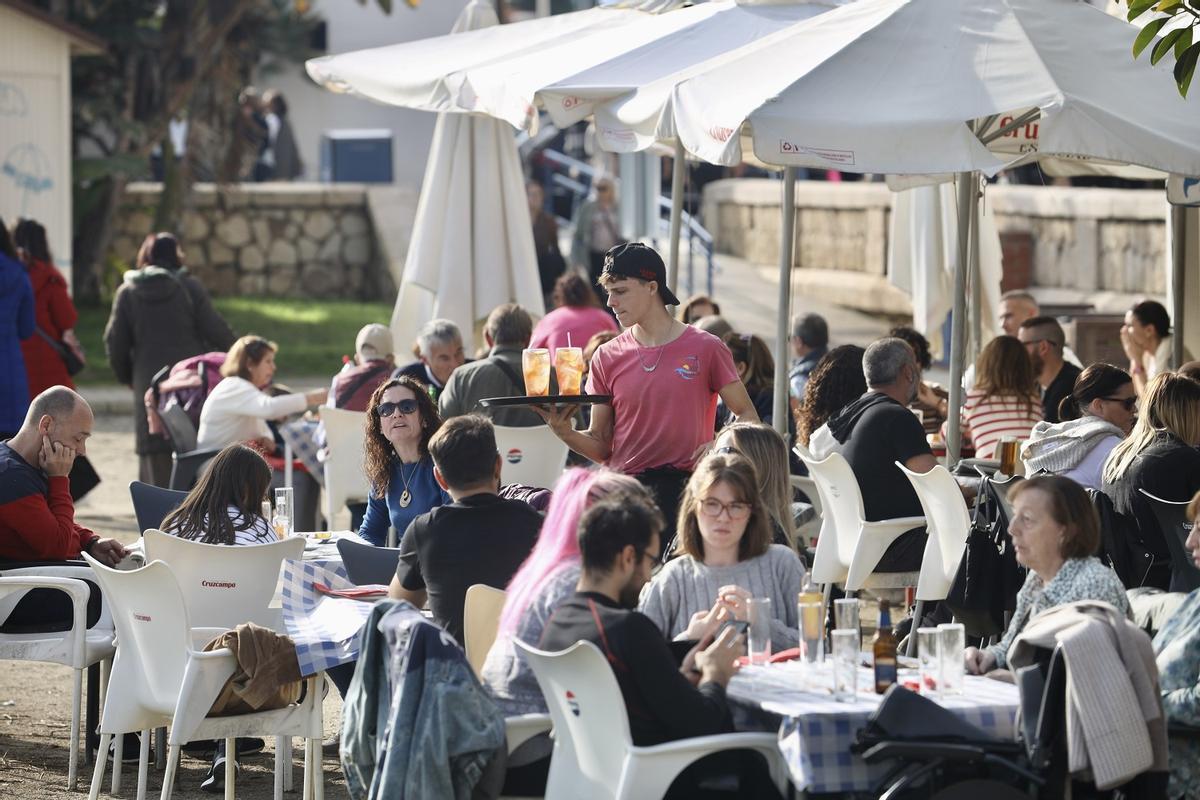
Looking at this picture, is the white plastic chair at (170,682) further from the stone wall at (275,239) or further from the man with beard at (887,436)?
the stone wall at (275,239)

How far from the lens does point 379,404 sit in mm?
6973

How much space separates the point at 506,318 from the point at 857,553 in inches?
90.0

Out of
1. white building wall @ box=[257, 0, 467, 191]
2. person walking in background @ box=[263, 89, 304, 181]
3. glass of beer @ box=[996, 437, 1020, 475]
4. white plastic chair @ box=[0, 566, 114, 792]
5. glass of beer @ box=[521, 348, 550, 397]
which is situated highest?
white building wall @ box=[257, 0, 467, 191]

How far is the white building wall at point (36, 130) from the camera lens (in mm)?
16594

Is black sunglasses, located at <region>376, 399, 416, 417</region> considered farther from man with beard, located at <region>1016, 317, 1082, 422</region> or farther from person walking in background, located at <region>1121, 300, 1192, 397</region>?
person walking in background, located at <region>1121, 300, 1192, 397</region>

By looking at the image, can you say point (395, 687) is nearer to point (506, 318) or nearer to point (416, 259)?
point (506, 318)

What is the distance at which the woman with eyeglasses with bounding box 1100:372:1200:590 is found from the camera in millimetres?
6273

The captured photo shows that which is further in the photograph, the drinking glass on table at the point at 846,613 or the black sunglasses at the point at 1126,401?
the black sunglasses at the point at 1126,401

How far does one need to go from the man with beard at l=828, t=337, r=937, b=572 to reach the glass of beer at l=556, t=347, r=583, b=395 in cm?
147

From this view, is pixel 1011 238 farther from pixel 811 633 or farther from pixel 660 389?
pixel 811 633

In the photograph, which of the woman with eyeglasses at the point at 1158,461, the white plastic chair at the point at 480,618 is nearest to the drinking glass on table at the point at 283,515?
the white plastic chair at the point at 480,618

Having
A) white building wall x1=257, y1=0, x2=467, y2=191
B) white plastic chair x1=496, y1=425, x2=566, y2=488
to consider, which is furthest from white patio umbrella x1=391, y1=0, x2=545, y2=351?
white building wall x1=257, y1=0, x2=467, y2=191

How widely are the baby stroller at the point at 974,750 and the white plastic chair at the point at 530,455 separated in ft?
14.3

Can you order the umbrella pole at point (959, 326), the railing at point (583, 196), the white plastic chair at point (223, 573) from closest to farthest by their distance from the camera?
1. the white plastic chair at point (223, 573)
2. the umbrella pole at point (959, 326)
3. the railing at point (583, 196)
